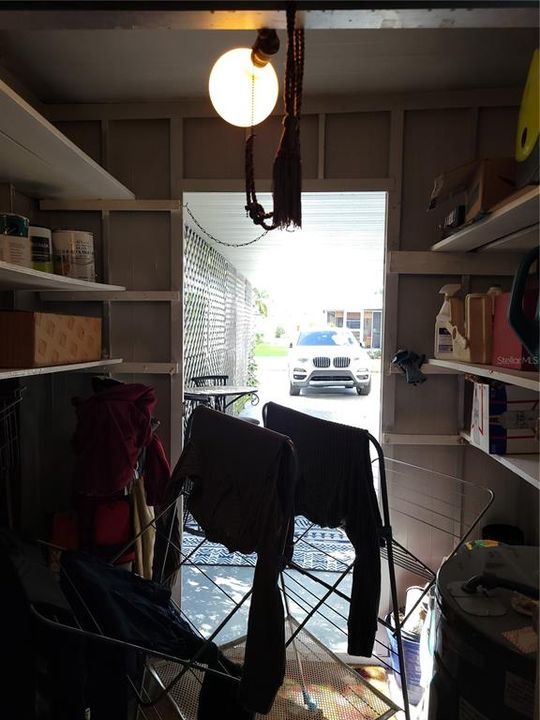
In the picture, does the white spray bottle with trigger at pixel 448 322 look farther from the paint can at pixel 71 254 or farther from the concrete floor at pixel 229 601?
the paint can at pixel 71 254

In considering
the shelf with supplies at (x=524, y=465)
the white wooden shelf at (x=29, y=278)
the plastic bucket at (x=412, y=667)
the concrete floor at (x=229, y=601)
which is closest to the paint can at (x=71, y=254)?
the white wooden shelf at (x=29, y=278)

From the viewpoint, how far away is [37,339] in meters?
1.52

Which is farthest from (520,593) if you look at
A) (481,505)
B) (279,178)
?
(481,505)

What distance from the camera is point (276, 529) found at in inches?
41.3

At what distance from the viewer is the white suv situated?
8352 millimetres

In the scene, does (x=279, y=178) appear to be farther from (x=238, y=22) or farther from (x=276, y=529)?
(x=276, y=529)

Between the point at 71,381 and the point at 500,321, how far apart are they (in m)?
1.95

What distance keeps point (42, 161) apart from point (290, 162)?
115 cm

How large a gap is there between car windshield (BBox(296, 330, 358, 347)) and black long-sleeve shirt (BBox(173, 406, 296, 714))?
7.33 meters

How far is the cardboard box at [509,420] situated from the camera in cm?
155

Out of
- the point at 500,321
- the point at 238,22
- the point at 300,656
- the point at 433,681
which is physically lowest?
the point at 300,656

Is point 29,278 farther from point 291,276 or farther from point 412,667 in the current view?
point 291,276

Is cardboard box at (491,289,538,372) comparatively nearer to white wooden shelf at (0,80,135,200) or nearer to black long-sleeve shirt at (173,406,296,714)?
black long-sleeve shirt at (173,406,296,714)

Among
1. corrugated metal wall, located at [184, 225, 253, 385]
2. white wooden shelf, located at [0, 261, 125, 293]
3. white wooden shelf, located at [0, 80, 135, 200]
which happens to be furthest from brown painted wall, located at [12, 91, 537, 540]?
corrugated metal wall, located at [184, 225, 253, 385]
